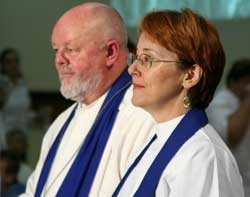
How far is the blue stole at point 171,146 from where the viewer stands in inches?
99.9

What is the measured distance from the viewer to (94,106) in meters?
3.34

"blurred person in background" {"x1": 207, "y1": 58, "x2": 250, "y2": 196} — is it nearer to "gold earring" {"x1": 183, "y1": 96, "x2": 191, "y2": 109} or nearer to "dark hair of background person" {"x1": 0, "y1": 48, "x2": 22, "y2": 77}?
"gold earring" {"x1": 183, "y1": 96, "x2": 191, "y2": 109}

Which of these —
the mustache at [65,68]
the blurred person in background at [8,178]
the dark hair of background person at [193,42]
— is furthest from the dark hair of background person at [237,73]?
the dark hair of background person at [193,42]

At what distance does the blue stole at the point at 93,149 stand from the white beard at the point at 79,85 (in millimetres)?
69

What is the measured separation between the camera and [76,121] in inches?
134

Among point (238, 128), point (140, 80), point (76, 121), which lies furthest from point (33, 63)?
point (140, 80)

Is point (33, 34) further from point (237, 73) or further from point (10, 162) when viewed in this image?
point (237, 73)

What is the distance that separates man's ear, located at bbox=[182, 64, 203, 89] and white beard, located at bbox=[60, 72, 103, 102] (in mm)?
746

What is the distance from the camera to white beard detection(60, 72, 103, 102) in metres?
3.23

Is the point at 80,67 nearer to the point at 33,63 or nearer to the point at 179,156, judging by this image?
the point at 179,156

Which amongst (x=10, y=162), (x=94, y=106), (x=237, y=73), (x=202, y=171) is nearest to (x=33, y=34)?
(x=10, y=162)

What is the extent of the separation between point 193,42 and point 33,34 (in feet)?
12.4

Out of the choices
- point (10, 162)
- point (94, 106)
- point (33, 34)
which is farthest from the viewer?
point (33, 34)

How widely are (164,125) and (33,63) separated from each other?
3739 millimetres
